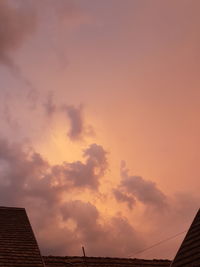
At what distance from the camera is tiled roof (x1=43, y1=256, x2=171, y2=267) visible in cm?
1667

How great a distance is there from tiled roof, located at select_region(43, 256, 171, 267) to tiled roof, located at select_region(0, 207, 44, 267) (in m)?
2.14

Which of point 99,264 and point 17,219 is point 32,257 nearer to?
point 17,219

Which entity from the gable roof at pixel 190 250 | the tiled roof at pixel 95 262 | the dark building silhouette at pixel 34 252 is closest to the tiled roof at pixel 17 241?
the dark building silhouette at pixel 34 252

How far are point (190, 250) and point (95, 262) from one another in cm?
→ 857

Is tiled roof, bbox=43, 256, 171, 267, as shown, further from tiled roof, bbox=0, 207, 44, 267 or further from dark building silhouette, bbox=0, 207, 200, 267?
tiled roof, bbox=0, 207, 44, 267

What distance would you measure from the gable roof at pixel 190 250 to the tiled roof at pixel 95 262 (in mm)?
6757

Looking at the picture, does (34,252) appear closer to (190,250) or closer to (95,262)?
(95,262)

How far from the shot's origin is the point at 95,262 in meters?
17.6

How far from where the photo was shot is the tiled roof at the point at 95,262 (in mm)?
16672

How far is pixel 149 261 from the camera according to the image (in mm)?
19672

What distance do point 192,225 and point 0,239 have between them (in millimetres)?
8142

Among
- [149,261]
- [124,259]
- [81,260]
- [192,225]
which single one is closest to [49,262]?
[81,260]

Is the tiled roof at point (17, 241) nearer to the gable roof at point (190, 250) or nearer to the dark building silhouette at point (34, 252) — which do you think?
the dark building silhouette at point (34, 252)

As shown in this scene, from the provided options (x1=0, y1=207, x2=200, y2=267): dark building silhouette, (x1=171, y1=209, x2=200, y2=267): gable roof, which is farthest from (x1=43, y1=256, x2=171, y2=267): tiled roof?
(x1=171, y1=209, x2=200, y2=267): gable roof
